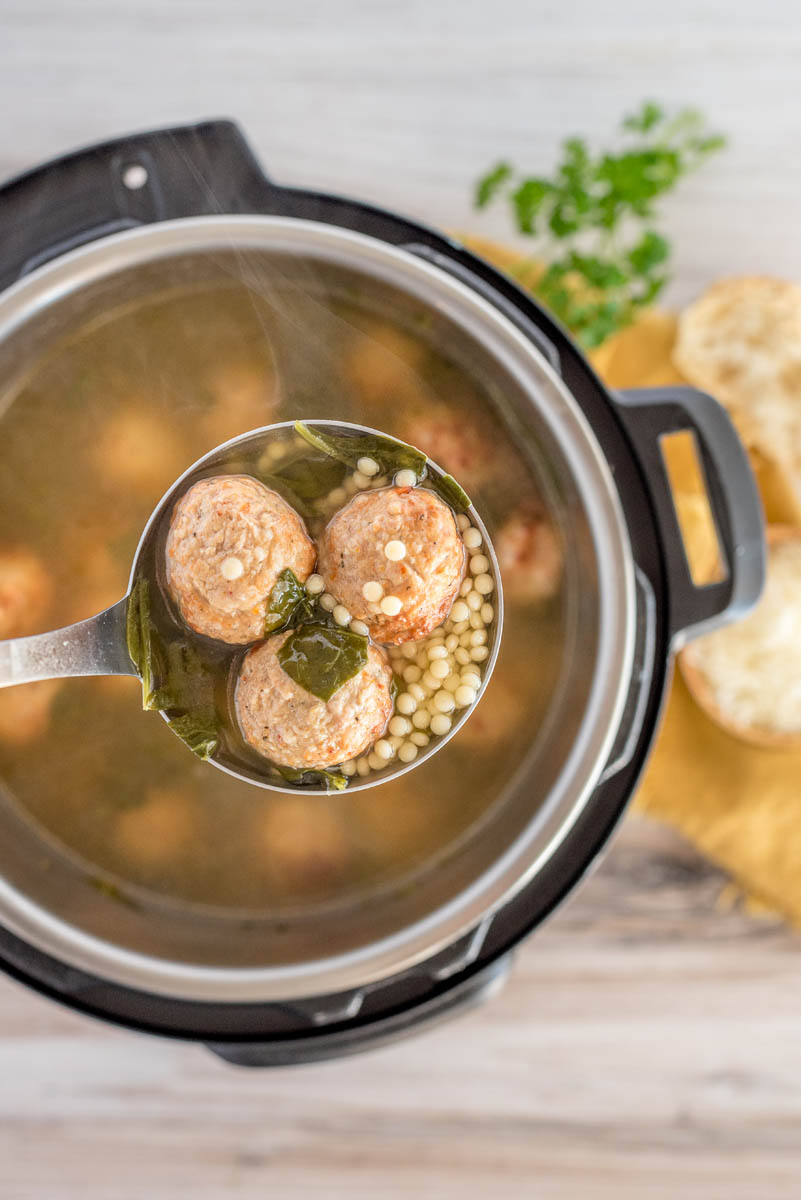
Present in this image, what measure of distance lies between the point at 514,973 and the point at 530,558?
0.75m

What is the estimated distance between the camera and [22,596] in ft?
3.36

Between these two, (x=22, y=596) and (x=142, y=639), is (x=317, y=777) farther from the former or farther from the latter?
(x=22, y=596)

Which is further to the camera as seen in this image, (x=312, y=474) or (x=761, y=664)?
(x=761, y=664)

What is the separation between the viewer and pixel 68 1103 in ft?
4.70

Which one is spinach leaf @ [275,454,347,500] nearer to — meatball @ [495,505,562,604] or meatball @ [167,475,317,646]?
meatball @ [167,475,317,646]

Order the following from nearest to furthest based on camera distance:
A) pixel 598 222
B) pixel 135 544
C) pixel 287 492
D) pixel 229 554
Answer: pixel 229 554, pixel 287 492, pixel 135 544, pixel 598 222

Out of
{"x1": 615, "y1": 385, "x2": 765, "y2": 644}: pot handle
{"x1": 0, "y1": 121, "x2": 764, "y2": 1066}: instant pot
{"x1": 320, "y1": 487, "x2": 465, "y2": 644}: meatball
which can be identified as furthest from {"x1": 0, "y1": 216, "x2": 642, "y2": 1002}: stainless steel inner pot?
{"x1": 320, "y1": 487, "x2": 465, "y2": 644}: meatball

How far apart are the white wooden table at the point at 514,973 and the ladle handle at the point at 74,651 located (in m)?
0.80

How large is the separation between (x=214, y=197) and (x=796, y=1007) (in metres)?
1.40

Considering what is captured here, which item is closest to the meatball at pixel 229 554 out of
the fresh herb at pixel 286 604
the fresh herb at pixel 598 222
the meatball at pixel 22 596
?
the fresh herb at pixel 286 604

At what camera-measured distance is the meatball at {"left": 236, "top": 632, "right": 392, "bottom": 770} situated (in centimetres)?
79

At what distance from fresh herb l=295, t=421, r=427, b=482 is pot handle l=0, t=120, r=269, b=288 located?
0.31 metres

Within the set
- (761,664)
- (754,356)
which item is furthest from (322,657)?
(754,356)

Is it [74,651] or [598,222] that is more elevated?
[598,222]
